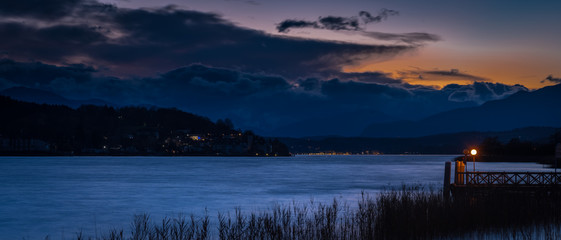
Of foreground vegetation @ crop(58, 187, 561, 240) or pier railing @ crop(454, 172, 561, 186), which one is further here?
pier railing @ crop(454, 172, 561, 186)

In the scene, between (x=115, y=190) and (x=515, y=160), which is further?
(x=515, y=160)

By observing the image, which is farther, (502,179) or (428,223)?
(502,179)

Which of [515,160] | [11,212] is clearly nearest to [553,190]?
[11,212]

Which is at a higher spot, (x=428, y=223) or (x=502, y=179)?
(x=502, y=179)

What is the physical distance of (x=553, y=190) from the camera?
109 feet

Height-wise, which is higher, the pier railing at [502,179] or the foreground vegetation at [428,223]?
the pier railing at [502,179]

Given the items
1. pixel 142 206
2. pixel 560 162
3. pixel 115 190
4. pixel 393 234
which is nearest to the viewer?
pixel 393 234

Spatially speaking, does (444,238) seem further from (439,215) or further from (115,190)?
(115,190)

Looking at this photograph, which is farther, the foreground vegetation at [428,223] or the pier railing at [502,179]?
the pier railing at [502,179]

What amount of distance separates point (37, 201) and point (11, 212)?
8833 millimetres

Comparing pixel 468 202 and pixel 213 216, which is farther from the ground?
pixel 468 202

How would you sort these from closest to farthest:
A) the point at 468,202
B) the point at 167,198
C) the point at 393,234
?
the point at 393,234
the point at 468,202
the point at 167,198

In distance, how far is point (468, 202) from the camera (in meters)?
24.7

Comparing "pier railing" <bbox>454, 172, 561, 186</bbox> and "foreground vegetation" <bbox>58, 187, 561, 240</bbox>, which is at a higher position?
"pier railing" <bbox>454, 172, 561, 186</bbox>
